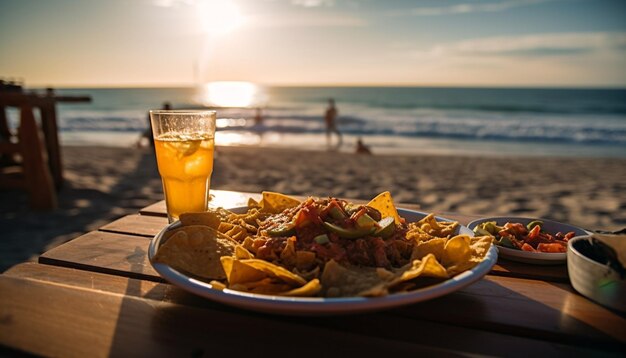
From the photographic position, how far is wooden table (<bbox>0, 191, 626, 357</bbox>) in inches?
38.9

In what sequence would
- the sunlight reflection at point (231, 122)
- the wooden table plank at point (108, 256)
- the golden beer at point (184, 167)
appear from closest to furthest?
the wooden table plank at point (108, 256) < the golden beer at point (184, 167) < the sunlight reflection at point (231, 122)

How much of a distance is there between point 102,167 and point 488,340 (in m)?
8.43

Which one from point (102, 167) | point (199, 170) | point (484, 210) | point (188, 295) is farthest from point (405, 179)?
point (188, 295)

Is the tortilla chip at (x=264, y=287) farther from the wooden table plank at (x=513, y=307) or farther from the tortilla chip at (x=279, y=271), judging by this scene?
the wooden table plank at (x=513, y=307)

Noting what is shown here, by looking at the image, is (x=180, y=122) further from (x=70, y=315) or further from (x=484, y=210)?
(x=484, y=210)

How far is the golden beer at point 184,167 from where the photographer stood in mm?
1772

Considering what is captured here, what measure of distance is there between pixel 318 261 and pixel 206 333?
34cm

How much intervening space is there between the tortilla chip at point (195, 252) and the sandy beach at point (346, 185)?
→ 315 centimetres

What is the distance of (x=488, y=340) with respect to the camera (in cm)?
104

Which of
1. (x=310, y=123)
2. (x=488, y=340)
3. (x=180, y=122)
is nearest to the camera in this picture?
(x=488, y=340)

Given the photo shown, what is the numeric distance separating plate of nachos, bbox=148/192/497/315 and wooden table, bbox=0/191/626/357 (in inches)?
3.7

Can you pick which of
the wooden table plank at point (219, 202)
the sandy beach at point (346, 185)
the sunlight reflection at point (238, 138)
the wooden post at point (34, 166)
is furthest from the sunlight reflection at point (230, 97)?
the wooden table plank at point (219, 202)

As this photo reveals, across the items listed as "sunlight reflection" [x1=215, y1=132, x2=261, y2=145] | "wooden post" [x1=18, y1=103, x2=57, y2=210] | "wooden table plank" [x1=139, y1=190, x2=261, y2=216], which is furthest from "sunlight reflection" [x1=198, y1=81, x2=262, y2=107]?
"wooden table plank" [x1=139, y1=190, x2=261, y2=216]

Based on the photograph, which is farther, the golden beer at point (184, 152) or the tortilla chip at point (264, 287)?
the golden beer at point (184, 152)
